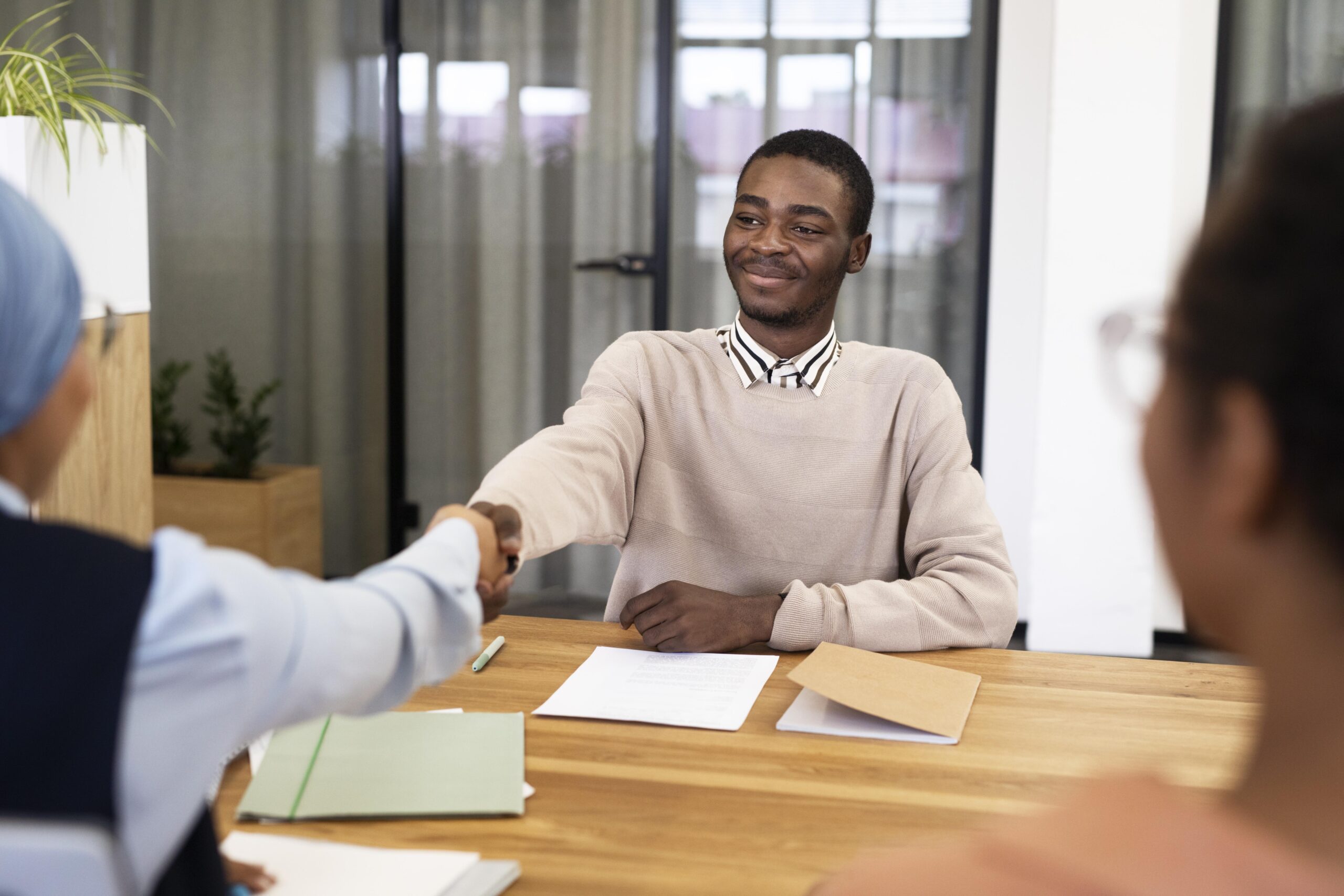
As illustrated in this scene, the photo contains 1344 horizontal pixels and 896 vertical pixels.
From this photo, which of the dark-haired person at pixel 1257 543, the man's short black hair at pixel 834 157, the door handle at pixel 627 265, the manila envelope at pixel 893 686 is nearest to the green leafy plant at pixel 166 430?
the door handle at pixel 627 265

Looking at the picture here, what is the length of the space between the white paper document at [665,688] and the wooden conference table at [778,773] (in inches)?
0.7

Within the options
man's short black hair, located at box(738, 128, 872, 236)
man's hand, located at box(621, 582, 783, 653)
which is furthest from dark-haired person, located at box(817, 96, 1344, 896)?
man's short black hair, located at box(738, 128, 872, 236)

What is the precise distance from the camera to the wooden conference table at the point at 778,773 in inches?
37.8

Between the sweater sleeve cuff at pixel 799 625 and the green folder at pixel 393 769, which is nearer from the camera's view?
the green folder at pixel 393 769

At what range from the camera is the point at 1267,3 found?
11.1ft

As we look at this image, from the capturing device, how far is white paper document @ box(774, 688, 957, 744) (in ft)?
3.97

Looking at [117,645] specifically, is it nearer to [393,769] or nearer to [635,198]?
[393,769]

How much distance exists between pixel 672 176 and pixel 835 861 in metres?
3.11

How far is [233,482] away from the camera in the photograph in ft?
12.2

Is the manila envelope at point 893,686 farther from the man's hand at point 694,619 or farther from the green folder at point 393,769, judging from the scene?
the green folder at point 393,769

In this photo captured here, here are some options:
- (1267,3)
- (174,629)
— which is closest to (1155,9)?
(1267,3)

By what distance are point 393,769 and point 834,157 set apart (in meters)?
1.30

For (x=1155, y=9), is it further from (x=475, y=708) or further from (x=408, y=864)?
(x=408, y=864)

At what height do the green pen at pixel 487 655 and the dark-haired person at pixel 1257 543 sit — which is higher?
the dark-haired person at pixel 1257 543
